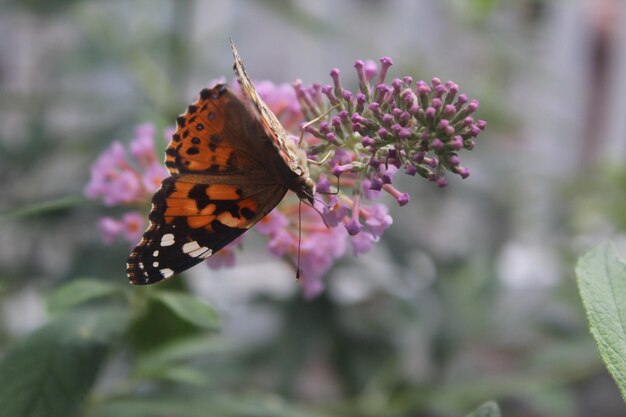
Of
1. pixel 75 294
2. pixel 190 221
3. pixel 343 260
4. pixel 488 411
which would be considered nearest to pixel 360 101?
pixel 190 221

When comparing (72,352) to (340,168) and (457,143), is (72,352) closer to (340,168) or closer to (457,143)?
(340,168)

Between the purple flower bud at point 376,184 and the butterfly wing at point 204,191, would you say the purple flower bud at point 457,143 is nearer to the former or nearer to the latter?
the purple flower bud at point 376,184

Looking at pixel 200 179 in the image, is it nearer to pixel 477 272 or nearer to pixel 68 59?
pixel 477 272

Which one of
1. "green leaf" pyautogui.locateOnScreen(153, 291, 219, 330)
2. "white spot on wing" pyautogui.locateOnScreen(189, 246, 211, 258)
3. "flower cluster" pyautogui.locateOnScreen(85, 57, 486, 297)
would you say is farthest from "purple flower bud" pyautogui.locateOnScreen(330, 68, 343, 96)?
"green leaf" pyautogui.locateOnScreen(153, 291, 219, 330)

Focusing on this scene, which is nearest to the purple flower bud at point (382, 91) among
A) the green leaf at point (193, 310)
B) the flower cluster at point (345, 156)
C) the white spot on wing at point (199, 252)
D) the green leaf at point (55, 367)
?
the flower cluster at point (345, 156)

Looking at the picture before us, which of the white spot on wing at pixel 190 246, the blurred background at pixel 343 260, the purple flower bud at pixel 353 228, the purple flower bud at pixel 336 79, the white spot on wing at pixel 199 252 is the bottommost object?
the purple flower bud at pixel 353 228

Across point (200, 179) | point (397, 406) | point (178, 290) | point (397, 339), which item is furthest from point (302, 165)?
point (397, 339)

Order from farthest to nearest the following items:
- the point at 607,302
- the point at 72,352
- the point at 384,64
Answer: the point at 72,352 < the point at 384,64 < the point at 607,302
